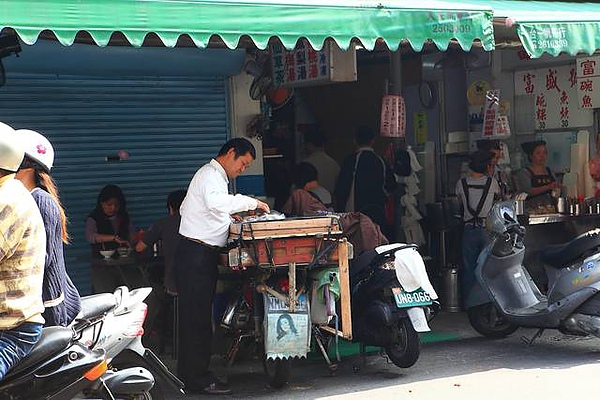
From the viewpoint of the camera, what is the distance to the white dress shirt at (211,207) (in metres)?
7.04

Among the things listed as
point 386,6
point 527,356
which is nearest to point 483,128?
point 527,356

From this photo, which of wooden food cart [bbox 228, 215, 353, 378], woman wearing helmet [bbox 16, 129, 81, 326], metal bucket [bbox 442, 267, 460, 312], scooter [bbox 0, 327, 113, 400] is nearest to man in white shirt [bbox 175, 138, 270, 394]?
wooden food cart [bbox 228, 215, 353, 378]

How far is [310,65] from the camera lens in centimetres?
896

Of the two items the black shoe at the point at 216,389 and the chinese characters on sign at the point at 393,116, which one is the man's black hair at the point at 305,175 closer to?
the chinese characters on sign at the point at 393,116

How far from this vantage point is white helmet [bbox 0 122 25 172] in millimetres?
4464

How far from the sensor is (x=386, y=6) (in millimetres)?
7227

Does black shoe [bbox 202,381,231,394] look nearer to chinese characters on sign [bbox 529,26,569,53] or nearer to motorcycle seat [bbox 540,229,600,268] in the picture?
motorcycle seat [bbox 540,229,600,268]

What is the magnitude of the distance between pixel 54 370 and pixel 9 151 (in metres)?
1.11

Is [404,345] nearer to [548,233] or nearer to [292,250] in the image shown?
[292,250]

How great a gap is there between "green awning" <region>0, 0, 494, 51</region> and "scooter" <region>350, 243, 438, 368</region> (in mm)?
1624

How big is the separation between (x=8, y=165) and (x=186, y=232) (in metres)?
2.74

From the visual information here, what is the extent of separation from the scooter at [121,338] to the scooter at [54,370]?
0.95 ft

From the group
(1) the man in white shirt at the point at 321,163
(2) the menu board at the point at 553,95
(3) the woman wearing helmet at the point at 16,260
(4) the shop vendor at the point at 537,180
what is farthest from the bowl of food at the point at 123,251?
(2) the menu board at the point at 553,95

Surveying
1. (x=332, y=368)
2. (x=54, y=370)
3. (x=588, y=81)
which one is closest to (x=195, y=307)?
(x=332, y=368)
